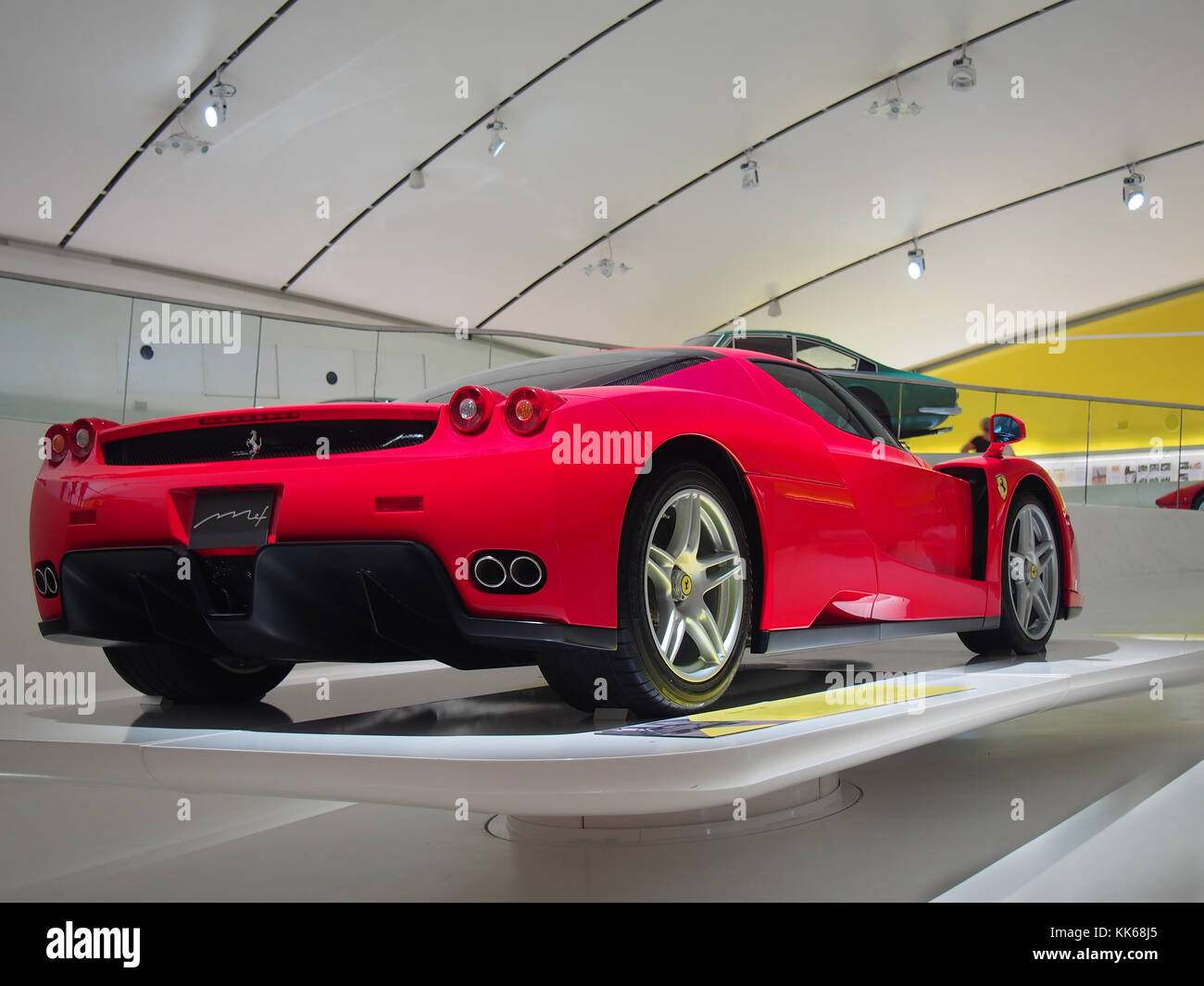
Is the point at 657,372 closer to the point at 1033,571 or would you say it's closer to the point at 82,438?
the point at 82,438

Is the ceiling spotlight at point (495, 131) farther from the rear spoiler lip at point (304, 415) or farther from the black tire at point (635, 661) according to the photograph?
the black tire at point (635, 661)

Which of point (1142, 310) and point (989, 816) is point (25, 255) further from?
point (1142, 310)

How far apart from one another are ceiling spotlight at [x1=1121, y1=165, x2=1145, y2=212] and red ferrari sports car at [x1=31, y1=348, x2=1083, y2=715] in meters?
14.8

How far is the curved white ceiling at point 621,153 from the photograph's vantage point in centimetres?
1160

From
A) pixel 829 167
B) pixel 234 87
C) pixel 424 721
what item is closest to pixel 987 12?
pixel 829 167

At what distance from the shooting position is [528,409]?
212cm

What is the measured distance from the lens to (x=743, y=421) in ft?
8.55

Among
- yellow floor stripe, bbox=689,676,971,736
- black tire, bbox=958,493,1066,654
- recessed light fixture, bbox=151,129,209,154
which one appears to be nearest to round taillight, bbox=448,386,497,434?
yellow floor stripe, bbox=689,676,971,736

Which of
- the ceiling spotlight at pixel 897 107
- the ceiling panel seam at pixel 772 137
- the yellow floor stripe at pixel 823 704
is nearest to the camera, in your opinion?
the yellow floor stripe at pixel 823 704

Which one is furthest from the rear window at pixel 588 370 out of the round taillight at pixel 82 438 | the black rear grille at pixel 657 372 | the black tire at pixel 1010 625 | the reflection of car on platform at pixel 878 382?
the reflection of car on platform at pixel 878 382

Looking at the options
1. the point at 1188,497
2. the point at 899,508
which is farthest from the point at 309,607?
the point at 1188,497

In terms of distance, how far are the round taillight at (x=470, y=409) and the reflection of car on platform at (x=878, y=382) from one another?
6.91 metres

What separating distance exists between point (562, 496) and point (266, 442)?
694 mm

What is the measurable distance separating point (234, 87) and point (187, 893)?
35.8 ft
